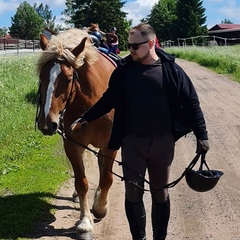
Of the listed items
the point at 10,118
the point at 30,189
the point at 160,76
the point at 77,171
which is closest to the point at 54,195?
the point at 30,189

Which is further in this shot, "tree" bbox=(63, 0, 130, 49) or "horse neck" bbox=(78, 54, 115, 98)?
"tree" bbox=(63, 0, 130, 49)

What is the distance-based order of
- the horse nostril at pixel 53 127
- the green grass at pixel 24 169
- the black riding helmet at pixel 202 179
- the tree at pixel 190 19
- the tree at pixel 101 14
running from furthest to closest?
the tree at pixel 190 19
the tree at pixel 101 14
the green grass at pixel 24 169
the horse nostril at pixel 53 127
the black riding helmet at pixel 202 179

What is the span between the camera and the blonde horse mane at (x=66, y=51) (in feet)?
13.9

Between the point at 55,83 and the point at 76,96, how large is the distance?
0.58m

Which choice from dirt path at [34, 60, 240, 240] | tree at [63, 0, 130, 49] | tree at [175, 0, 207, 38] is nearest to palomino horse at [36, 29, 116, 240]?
dirt path at [34, 60, 240, 240]

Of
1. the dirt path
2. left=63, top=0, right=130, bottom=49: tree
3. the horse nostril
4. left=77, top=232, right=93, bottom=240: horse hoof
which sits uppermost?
left=63, top=0, right=130, bottom=49: tree

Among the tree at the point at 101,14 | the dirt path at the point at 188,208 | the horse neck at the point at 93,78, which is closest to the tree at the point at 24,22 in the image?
the tree at the point at 101,14

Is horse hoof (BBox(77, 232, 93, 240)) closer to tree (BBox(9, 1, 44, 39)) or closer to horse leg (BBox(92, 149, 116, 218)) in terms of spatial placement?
horse leg (BBox(92, 149, 116, 218))

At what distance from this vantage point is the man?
12.3 feet

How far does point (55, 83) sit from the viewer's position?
4.13 m

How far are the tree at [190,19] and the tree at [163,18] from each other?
1.69 m

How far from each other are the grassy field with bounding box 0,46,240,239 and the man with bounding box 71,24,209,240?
1.32m

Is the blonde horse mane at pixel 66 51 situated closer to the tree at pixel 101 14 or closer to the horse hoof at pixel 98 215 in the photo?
the horse hoof at pixel 98 215

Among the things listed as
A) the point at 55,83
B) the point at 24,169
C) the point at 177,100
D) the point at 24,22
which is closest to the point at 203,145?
the point at 177,100
